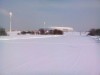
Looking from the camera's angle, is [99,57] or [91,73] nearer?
[91,73]

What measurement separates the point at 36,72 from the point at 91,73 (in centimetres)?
54

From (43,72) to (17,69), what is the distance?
295 mm

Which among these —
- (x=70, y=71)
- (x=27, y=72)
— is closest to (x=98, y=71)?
(x=70, y=71)

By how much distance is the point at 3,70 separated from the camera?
2.51 metres

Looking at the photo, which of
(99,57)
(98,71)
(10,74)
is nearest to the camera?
(10,74)

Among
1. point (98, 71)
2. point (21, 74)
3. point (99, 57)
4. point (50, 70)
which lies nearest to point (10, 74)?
point (21, 74)

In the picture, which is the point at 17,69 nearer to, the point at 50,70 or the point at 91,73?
the point at 50,70

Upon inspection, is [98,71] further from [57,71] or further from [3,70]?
[3,70]

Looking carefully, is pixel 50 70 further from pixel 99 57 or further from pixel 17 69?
pixel 99 57

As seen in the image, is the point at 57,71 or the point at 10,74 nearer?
the point at 10,74

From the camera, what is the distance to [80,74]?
2367 mm

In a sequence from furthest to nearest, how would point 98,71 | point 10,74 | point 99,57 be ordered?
point 99,57 → point 98,71 → point 10,74

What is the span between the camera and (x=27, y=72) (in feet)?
7.97

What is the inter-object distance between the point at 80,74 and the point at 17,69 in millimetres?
659
